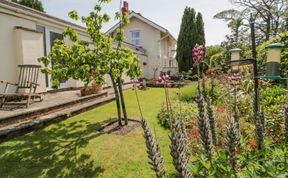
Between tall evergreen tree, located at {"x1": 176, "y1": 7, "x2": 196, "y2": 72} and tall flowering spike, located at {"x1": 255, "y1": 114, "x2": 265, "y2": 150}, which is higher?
tall evergreen tree, located at {"x1": 176, "y1": 7, "x2": 196, "y2": 72}

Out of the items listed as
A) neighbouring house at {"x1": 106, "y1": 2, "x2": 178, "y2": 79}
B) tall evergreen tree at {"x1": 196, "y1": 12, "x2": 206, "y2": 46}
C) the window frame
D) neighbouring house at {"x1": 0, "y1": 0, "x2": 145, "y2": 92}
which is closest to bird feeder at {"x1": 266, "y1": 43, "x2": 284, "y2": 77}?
neighbouring house at {"x1": 0, "y1": 0, "x2": 145, "y2": 92}

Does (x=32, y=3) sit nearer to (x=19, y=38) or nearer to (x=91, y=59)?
(x=19, y=38)

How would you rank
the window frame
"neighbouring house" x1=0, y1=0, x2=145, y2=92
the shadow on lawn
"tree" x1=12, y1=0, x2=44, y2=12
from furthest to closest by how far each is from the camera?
"tree" x1=12, y1=0, x2=44, y2=12 < the window frame < "neighbouring house" x1=0, y1=0, x2=145, y2=92 < the shadow on lawn

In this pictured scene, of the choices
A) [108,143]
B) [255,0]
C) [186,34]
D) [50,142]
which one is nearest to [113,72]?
[108,143]

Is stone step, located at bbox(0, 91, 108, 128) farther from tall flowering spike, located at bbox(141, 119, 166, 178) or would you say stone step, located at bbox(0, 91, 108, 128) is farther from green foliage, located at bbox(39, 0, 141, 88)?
tall flowering spike, located at bbox(141, 119, 166, 178)

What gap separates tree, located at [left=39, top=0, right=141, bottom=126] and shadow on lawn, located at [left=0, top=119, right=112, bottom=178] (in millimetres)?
1336

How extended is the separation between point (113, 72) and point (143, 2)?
15.3 ft

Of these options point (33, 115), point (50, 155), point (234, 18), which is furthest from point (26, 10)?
point (234, 18)

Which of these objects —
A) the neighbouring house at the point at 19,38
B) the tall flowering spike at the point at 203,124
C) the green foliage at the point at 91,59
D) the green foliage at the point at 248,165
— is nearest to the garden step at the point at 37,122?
the green foliage at the point at 91,59

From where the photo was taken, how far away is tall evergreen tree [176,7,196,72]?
73.9 ft

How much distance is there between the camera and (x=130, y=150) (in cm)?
442

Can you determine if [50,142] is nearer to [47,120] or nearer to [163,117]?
[47,120]

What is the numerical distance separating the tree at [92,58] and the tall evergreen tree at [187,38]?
17.6 m

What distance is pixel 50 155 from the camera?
407cm
